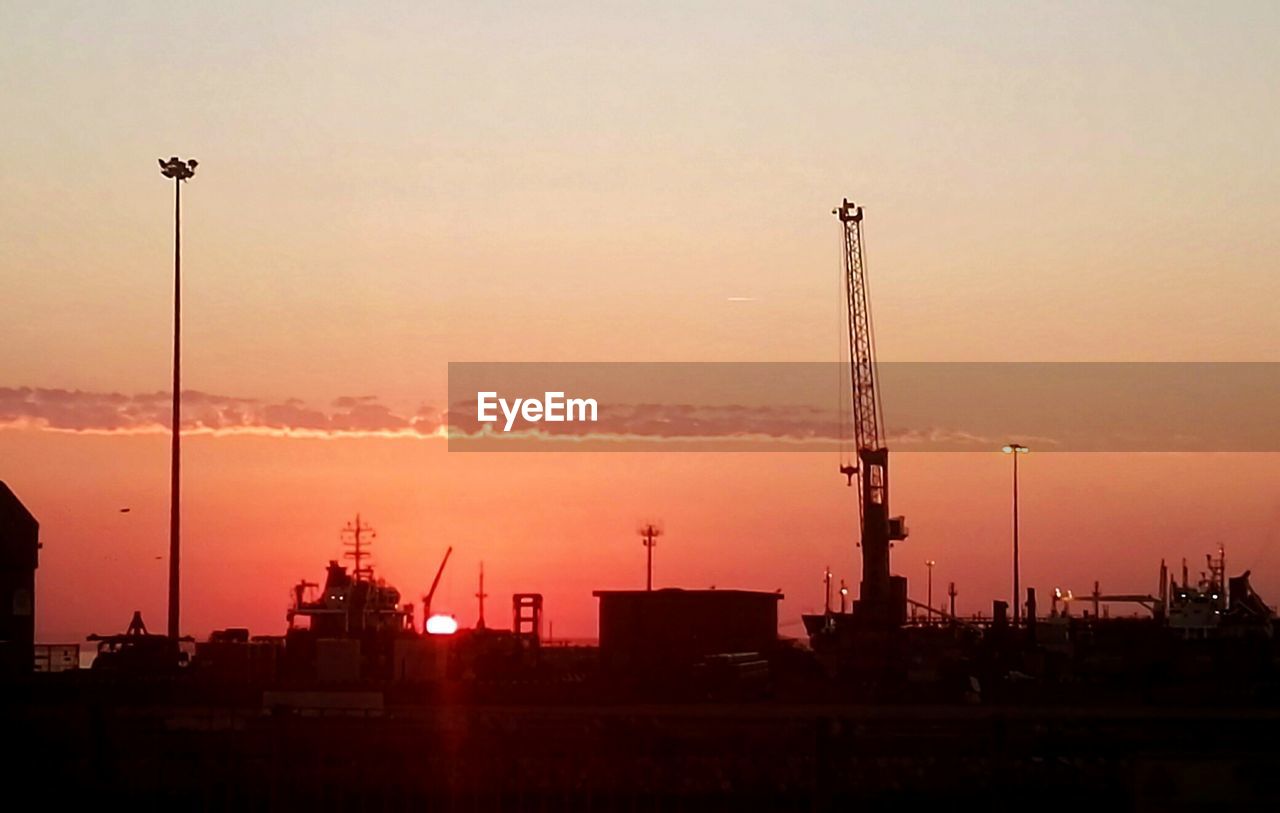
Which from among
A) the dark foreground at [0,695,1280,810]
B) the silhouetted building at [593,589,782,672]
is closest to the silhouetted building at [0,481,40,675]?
the silhouetted building at [593,589,782,672]

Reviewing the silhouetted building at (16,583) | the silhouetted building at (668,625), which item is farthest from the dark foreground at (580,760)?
the silhouetted building at (668,625)

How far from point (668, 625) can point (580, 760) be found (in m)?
50.7

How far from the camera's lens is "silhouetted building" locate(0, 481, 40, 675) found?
6294 cm

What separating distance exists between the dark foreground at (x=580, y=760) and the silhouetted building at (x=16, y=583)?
35.6m

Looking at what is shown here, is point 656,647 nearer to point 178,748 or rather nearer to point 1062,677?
point 1062,677

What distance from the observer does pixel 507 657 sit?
2931 inches

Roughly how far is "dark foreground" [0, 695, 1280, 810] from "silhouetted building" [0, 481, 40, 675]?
3556cm

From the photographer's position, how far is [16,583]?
6438 cm

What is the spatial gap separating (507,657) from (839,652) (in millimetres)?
21999

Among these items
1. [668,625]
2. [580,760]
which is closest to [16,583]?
[668,625]

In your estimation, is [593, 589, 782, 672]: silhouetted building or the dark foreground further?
[593, 589, 782, 672]: silhouetted building

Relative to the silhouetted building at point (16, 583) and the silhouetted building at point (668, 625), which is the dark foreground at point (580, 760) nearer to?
the silhouetted building at point (16, 583)

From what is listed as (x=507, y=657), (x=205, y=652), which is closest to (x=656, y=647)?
(x=507, y=657)

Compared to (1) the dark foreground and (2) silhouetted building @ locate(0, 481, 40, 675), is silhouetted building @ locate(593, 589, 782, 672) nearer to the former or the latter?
(2) silhouetted building @ locate(0, 481, 40, 675)
